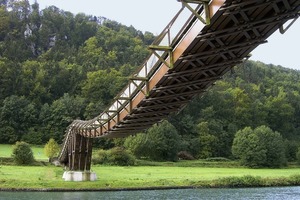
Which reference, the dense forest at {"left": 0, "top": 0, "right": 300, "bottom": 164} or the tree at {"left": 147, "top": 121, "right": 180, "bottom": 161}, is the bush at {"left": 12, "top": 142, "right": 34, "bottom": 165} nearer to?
the dense forest at {"left": 0, "top": 0, "right": 300, "bottom": 164}

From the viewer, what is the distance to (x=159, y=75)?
57.9ft

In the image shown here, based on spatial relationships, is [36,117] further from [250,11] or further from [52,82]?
[250,11]

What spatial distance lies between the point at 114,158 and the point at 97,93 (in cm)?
5397

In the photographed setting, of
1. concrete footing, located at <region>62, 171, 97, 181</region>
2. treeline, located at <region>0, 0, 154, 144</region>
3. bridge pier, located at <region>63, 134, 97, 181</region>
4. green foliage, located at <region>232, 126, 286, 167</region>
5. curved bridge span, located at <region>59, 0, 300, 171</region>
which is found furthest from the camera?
treeline, located at <region>0, 0, 154, 144</region>

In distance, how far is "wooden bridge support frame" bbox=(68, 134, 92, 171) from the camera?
51.2m

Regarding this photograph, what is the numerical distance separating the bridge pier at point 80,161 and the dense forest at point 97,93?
3874cm

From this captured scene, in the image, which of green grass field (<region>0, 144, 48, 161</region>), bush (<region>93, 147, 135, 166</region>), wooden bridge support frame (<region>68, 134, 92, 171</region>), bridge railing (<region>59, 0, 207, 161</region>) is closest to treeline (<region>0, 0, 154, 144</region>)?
green grass field (<region>0, 144, 48, 161</region>)

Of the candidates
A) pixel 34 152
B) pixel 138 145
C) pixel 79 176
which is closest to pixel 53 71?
pixel 34 152

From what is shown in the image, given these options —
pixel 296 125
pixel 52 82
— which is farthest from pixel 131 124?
pixel 296 125

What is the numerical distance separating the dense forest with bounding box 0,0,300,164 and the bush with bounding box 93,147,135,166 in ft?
34.8

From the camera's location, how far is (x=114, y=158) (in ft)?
258

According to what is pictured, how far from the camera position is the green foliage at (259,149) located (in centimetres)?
9378

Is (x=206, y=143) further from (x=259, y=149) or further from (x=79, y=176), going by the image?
(x=79, y=176)

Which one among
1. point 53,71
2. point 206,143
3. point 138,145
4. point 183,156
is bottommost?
point 183,156
